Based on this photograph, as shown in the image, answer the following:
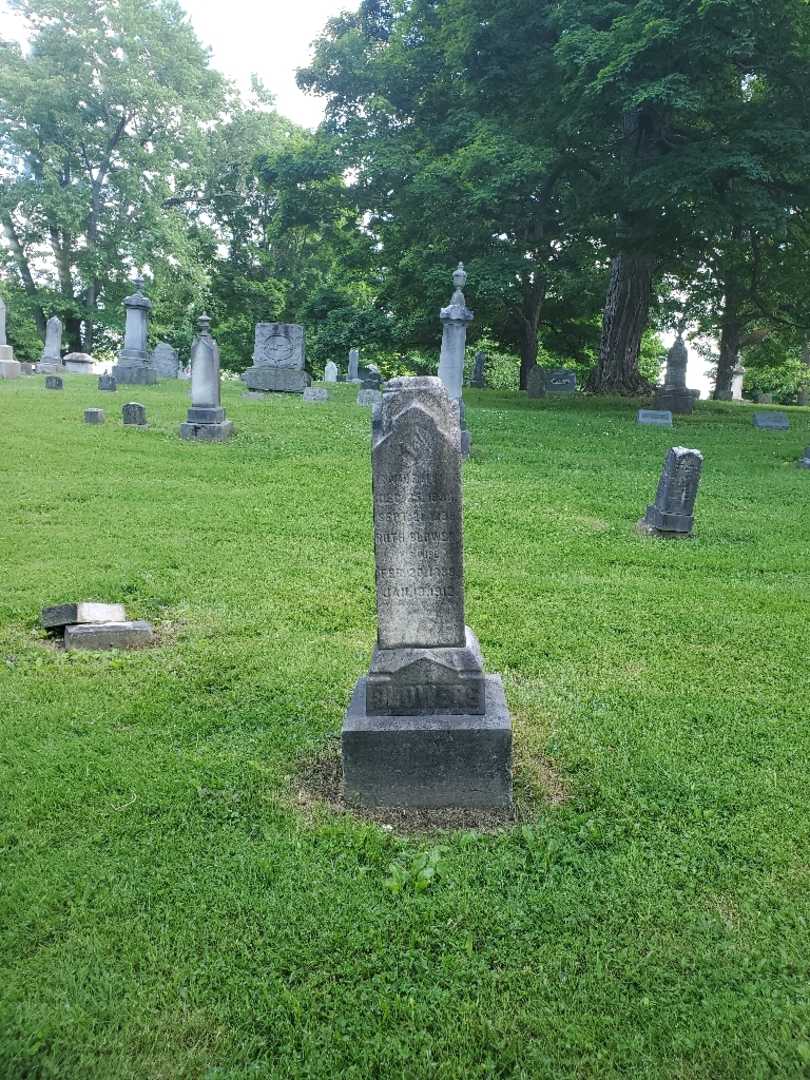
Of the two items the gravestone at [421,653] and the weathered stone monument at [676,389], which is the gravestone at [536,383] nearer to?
the weathered stone monument at [676,389]

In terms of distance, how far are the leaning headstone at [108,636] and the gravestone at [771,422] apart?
18.3 m

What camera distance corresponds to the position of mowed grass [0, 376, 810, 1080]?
282cm

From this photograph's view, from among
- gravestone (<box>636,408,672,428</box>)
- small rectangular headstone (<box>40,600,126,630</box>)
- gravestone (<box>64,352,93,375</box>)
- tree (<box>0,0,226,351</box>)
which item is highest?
tree (<box>0,0,226,351</box>)

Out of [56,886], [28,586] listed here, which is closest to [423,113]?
[28,586]

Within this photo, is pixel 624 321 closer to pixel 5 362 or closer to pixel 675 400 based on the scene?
pixel 675 400

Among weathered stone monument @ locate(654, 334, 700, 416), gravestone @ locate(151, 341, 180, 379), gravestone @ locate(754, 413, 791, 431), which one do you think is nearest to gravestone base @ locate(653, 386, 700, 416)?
weathered stone monument @ locate(654, 334, 700, 416)

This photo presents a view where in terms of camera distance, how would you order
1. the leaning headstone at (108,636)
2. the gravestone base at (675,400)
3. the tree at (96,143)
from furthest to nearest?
1. the tree at (96,143)
2. the gravestone base at (675,400)
3. the leaning headstone at (108,636)

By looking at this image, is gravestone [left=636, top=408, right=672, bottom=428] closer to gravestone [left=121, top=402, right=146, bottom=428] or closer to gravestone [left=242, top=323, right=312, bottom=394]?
gravestone [left=242, top=323, right=312, bottom=394]

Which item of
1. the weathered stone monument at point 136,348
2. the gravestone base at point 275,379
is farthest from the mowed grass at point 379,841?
the weathered stone monument at point 136,348

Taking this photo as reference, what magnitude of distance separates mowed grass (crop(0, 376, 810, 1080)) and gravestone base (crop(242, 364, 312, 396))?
15.4 m

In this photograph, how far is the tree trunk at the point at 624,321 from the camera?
909 inches

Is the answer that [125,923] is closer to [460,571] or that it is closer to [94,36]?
[460,571]

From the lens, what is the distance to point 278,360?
77.1 ft

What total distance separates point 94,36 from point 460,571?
3896cm
